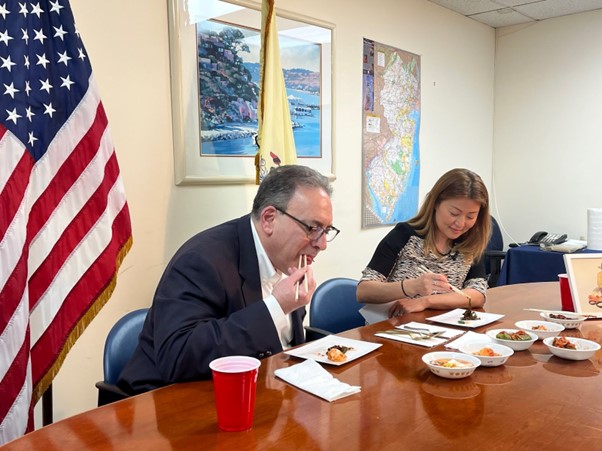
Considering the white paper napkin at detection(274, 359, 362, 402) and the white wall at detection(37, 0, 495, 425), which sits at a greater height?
the white wall at detection(37, 0, 495, 425)

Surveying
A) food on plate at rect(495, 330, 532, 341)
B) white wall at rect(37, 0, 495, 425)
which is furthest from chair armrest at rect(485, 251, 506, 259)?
food on plate at rect(495, 330, 532, 341)

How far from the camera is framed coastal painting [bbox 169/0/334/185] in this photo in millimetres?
2580

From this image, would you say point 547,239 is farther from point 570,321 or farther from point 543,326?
point 543,326

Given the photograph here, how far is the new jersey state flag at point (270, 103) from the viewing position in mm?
2605

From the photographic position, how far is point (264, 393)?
3.80 feet

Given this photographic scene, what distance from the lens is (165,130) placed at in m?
2.56

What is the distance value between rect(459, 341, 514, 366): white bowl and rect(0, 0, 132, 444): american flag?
51.1 inches

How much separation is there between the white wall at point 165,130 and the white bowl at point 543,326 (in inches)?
64.0

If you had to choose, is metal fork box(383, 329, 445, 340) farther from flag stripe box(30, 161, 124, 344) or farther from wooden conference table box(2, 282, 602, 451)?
flag stripe box(30, 161, 124, 344)

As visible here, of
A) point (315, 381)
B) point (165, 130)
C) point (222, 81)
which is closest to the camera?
point (315, 381)

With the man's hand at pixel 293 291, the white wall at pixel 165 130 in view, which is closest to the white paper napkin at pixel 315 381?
the man's hand at pixel 293 291

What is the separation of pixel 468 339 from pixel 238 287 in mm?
696

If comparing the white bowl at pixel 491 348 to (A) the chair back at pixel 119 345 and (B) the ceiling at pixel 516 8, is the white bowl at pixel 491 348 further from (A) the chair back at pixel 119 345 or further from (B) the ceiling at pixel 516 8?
(B) the ceiling at pixel 516 8

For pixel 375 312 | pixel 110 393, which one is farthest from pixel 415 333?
pixel 110 393
